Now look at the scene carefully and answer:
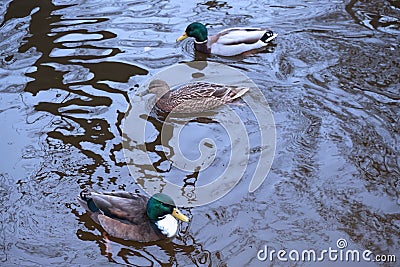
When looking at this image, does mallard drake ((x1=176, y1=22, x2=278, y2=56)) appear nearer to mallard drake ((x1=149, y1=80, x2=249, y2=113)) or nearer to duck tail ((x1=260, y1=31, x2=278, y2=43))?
duck tail ((x1=260, y1=31, x2=278, y2=43))

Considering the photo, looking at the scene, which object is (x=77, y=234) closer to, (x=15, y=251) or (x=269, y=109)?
(x=15, y=251)

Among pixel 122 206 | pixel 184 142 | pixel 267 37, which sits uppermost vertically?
pixel 267 37

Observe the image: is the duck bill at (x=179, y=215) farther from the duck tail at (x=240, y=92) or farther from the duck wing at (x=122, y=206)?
the duck tail at (x=240, y=92)

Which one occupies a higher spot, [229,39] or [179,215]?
[229,39]

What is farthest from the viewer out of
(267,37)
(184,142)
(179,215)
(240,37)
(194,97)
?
(267,37)

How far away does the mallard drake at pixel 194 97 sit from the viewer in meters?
7.09

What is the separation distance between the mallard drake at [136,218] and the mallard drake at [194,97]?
1.92m

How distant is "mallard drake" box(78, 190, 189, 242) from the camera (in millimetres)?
5316

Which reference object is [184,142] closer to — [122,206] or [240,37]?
[122,206]

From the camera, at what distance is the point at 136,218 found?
5363 millimetres

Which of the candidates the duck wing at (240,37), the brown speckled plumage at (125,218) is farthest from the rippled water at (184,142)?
the duck wing at (240,37)

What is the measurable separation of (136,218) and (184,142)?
143cm

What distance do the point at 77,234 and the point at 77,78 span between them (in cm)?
278

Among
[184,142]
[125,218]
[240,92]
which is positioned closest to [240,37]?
[240,92]
